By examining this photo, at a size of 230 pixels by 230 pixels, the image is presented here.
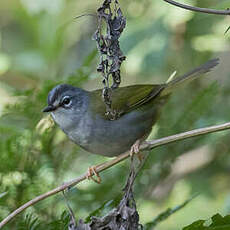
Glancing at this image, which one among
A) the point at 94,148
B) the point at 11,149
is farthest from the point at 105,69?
the point at 94,148

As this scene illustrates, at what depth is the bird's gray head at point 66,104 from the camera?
11.1 feet

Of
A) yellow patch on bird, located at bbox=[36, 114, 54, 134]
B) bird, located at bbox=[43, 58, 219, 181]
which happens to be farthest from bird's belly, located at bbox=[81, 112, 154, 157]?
yellow patch on bird, located at bbox=[36, 114, 54, 134]

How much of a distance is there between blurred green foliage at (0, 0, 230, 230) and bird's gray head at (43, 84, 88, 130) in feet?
0.24

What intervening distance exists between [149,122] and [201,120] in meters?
0.38

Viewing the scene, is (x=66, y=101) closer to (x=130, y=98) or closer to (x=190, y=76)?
(x=130, y=98)

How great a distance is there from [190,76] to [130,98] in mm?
502

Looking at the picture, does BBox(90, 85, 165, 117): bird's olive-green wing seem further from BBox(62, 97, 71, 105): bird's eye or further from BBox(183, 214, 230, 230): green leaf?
BBox(183, 214, 230, 230): green leaf

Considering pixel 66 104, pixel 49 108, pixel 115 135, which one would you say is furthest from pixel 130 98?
pixel 49 108

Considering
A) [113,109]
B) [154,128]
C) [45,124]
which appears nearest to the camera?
[113,109]

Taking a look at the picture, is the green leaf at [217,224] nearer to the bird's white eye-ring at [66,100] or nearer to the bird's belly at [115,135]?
the bird's belly at [115,135]

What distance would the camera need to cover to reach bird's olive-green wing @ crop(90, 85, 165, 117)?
359 centimetres

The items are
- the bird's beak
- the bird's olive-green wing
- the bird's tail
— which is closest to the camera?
the bird's tail

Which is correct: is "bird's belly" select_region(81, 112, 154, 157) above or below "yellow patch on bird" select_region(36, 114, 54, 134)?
below

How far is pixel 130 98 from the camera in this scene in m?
3.64
